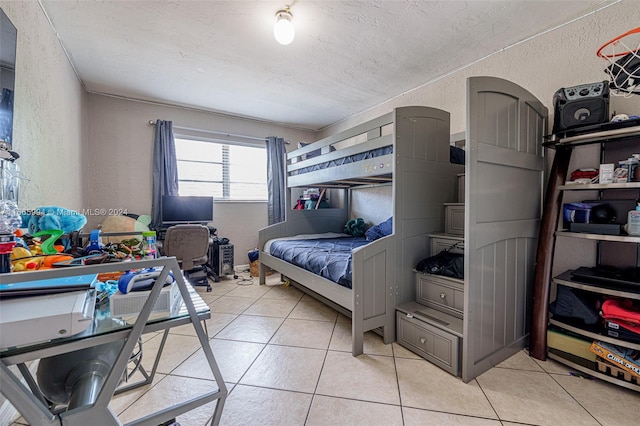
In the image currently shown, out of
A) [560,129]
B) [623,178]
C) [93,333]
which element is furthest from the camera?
[560,129]

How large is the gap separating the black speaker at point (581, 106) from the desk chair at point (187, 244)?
3.35 metres

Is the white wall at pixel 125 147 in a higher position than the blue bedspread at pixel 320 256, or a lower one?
higher

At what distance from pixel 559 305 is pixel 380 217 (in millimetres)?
2138

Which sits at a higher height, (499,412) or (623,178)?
(623,178)

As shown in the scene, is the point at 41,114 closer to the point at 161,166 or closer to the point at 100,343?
the point at 161,166

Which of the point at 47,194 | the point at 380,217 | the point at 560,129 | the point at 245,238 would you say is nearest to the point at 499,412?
the point at 560,129

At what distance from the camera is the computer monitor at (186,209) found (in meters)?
3.55

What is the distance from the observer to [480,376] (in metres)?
1.63

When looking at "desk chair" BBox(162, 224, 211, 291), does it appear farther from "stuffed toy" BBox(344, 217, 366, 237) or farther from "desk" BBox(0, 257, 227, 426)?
"desk" BBox(0, 257, 227, 426)

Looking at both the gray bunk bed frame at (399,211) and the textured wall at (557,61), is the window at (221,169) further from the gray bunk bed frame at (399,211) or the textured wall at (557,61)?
the textured wall at (557,61)

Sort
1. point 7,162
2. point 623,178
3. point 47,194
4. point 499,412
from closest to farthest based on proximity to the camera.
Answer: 1. point 7,162
2. point 499,412
3. point 623,178
4. point 47,194

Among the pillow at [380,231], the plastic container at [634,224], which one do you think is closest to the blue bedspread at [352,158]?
the pillow at [380,231]

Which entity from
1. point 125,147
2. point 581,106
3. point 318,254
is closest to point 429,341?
point 318,254

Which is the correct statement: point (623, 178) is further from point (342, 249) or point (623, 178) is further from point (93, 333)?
point (93, 333)
